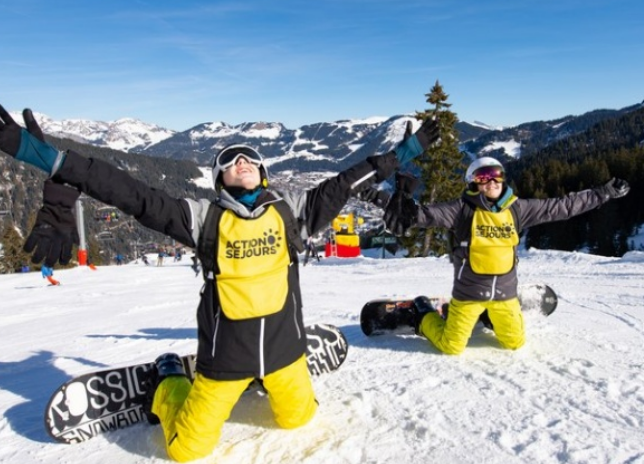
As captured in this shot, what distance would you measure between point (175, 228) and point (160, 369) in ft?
4.17

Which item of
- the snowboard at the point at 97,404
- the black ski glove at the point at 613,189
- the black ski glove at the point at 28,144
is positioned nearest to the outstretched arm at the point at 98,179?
the black ski glove at the point at 28,144

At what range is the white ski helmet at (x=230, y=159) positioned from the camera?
326cm

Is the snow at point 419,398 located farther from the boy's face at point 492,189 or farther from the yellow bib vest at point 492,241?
the boy's face at point 492,189

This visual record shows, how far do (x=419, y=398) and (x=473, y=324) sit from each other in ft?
4.46

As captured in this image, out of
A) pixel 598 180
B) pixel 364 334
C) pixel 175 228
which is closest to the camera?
pixel 175 228

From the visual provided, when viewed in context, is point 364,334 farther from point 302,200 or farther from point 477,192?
point 302,200

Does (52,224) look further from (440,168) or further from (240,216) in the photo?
(440,168)

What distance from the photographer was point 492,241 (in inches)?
186

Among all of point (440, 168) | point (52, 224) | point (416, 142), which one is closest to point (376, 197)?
point (416, 142)

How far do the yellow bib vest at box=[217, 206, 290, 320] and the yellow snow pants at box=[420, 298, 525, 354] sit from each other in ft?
7.73

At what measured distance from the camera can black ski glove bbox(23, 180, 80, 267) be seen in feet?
9.00

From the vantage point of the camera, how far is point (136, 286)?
15617mm

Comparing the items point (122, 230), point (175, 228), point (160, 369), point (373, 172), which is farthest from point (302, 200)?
point (122, 230)

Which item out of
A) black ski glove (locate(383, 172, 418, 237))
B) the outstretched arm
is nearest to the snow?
black ski glove (locate(383, 172, 418, 237))
